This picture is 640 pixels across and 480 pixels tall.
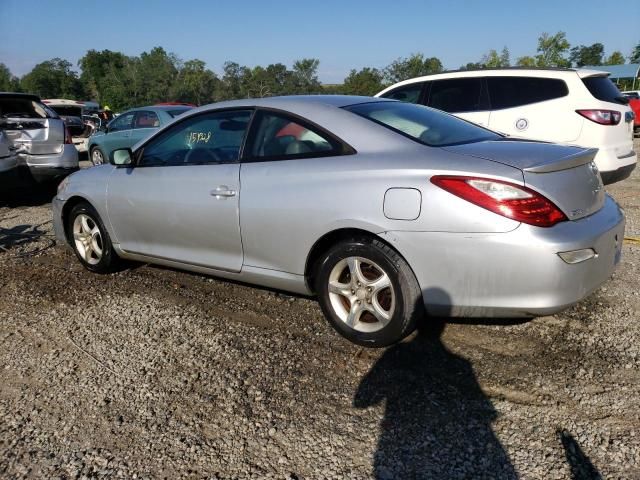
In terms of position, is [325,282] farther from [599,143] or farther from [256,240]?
[599,143]

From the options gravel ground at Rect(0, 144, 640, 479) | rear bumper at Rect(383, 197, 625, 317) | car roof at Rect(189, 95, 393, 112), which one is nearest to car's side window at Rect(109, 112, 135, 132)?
gravel ground at Rect(0, 144, 640, 479)

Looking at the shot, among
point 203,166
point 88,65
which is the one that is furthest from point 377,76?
point 203,166

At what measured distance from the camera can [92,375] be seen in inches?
119

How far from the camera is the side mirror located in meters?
4.30

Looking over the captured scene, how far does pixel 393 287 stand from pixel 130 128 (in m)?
10.8

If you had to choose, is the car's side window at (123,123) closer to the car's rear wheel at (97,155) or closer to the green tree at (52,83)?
the car's rear wheel at (97,155)

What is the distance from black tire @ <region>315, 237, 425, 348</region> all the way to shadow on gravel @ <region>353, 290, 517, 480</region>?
0.13 m

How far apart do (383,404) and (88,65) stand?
103449 millimetres

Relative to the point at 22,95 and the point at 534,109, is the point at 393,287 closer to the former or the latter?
the point at 534,109

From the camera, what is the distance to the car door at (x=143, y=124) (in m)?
11.7

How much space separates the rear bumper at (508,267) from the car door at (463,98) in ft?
14.6

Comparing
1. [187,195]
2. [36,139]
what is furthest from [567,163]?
[36,139]

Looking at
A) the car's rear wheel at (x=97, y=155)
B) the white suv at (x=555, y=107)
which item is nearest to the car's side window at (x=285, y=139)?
the white suv at (x=555, y=107)

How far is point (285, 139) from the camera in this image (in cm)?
346
